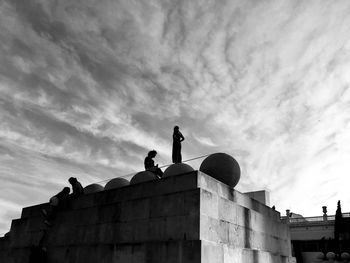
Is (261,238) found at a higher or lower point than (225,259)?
higher

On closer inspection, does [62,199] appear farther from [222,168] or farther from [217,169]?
[222,168]

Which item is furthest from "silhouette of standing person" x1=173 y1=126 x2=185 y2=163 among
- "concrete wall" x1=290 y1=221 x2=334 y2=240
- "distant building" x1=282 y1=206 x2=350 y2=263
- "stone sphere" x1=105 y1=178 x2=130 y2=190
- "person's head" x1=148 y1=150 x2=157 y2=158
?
"concrete wall" x1=290 y1=221 x2=334 y2=240

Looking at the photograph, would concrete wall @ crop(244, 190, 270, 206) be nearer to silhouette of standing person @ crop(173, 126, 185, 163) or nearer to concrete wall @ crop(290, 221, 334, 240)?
silhouette of standing person @ crop(173, 126, 185, 163)

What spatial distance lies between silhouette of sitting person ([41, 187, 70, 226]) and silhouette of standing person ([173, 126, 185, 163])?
179 inches

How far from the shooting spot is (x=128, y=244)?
1016 centimetres

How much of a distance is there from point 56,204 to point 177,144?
211 inches

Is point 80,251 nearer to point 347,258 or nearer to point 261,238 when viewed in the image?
point 261,238

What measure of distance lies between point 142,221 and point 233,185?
3.75 meters

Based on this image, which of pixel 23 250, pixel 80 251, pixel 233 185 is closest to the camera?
pixel 80 251

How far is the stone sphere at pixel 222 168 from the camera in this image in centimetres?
1202

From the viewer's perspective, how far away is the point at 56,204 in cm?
1343

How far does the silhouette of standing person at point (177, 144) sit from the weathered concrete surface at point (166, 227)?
258 centimetres

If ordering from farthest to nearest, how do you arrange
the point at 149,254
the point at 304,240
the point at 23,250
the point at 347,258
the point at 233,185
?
the point at 304,240 → the point at 347,258 → the point at 23,250 → the point at 233,185 → the point at 149,254

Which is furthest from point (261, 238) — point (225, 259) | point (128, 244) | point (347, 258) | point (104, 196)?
point (347, 258)
